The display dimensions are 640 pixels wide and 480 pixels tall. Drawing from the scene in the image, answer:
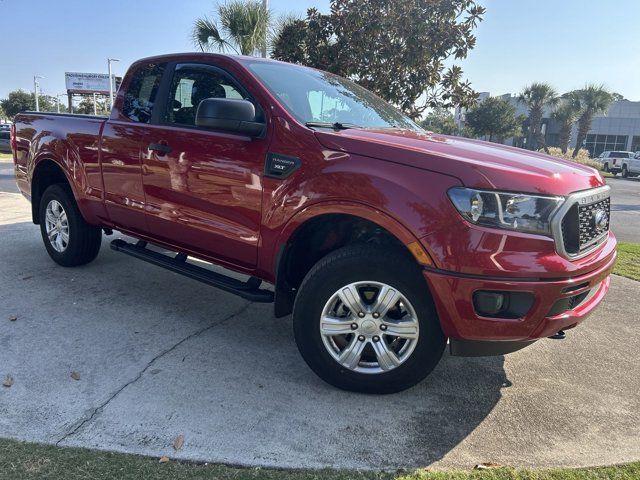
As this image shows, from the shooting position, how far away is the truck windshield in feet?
11.4

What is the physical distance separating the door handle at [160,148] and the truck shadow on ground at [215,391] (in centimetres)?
135

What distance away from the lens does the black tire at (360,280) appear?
9.25 ft

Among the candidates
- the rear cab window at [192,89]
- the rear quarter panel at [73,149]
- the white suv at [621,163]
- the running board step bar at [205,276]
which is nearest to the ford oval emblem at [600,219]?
the running board step bar at [205,276]

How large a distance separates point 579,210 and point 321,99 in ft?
6.40

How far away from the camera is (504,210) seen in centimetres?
254

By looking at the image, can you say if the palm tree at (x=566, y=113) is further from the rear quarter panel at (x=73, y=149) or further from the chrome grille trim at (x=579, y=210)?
the rear quarter panel at (x=73, y=149)

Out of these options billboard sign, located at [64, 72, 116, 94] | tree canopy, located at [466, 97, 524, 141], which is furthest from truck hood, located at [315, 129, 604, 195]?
billboard sign, located at [64, 72, 116, 94]

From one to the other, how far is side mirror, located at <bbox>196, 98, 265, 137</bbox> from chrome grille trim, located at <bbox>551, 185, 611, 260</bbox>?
1.85 m

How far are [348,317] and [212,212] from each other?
1.27 m

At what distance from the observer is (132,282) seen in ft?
16.5

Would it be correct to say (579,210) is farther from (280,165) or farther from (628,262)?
(628,262)

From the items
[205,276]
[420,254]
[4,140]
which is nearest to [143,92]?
[205,276]

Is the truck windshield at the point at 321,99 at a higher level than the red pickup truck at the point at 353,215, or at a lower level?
higher

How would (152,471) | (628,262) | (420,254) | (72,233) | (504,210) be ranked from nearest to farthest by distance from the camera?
(152,471) → (504,210) → (420,254) → (72,233) → (628,262)
